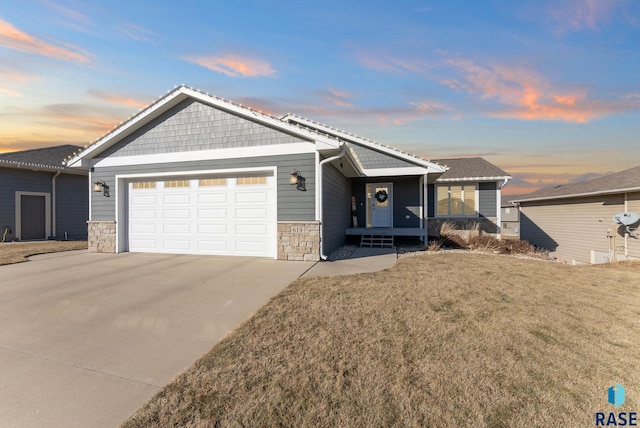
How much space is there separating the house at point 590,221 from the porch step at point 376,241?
30.3 feet

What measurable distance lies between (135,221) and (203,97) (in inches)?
197

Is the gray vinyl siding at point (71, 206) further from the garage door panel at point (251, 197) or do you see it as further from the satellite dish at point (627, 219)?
the satellite dish at point (627, 219)

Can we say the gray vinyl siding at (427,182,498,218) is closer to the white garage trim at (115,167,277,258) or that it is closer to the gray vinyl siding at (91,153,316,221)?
the gray vinyl siding at (91,153,316,221)

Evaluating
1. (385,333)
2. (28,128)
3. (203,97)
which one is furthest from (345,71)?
(28,128)

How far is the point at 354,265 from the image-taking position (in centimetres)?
729

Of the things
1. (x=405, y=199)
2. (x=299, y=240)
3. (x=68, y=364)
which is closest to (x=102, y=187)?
(x=299, y=240)

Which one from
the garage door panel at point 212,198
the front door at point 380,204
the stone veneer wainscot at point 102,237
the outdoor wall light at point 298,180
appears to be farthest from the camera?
the front door at point 380,204

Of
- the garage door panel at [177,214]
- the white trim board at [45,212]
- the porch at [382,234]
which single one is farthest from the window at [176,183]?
the white trim board at [45,212]

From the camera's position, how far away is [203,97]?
834 cm

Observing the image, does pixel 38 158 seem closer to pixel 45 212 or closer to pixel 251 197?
pixel 45 212

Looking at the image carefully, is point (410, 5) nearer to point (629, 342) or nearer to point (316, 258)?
point (316, 258)

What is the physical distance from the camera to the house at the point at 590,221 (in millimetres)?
11198

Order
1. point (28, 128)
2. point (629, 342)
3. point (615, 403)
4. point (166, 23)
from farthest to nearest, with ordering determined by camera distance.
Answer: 1. point (28, 128)
2. point (166, 23)
3. point (629, 342)
4. point (615, 403)

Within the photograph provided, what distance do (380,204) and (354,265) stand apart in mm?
6883
